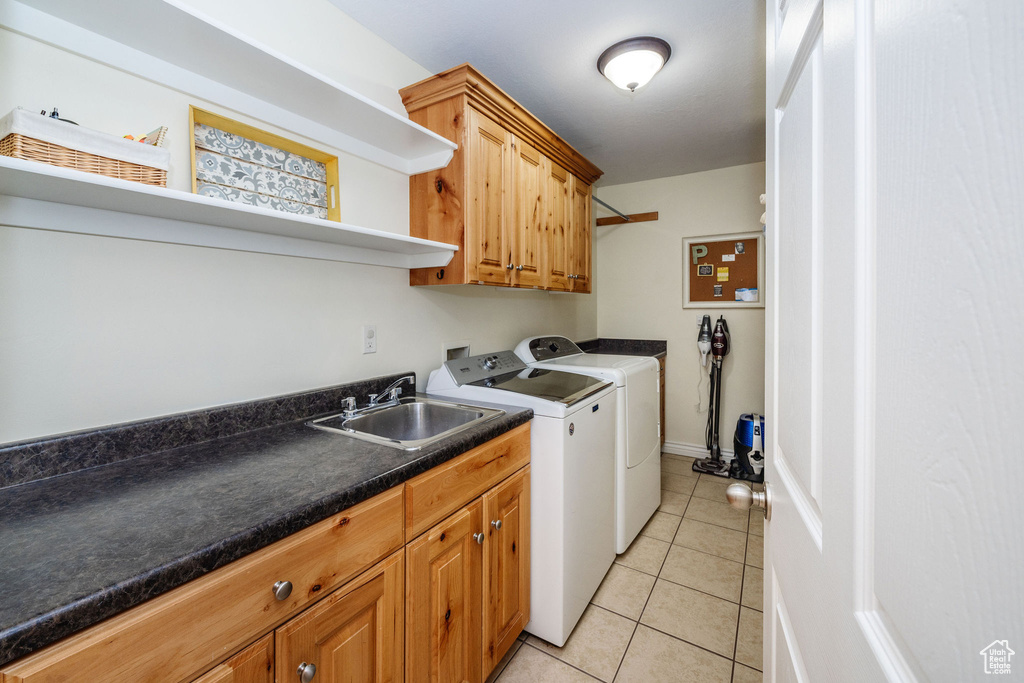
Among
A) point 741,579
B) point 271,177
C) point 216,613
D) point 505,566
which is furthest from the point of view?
point 741,579

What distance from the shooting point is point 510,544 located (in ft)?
5.27

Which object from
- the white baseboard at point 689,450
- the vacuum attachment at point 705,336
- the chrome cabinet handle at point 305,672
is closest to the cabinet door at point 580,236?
the vacuum attachment at point 705,336

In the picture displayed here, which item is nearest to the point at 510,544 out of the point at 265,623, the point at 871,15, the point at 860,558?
the point at 265,623

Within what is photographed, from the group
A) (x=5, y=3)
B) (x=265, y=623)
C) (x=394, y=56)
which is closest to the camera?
(x=265, y=623)

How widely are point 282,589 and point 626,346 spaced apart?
3.47 meters

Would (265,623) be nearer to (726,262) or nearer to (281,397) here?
(281,397)

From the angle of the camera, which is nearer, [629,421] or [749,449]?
[629,421]

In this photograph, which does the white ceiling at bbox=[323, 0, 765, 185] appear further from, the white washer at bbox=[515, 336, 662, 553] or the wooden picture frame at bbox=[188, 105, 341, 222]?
the white washer at bbox=[515, 336, 662, 553]

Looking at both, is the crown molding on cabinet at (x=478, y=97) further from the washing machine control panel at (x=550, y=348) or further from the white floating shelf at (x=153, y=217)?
the washing machine control panel at (x=550, y=348)

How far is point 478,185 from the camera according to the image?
6.06 ft

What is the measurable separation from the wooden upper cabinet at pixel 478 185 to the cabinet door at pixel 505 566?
A: 0.89 meters

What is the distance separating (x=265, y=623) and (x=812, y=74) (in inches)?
49.8

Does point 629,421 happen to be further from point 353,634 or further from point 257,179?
point 257,179

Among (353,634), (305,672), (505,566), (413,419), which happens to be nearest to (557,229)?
(413,419)
